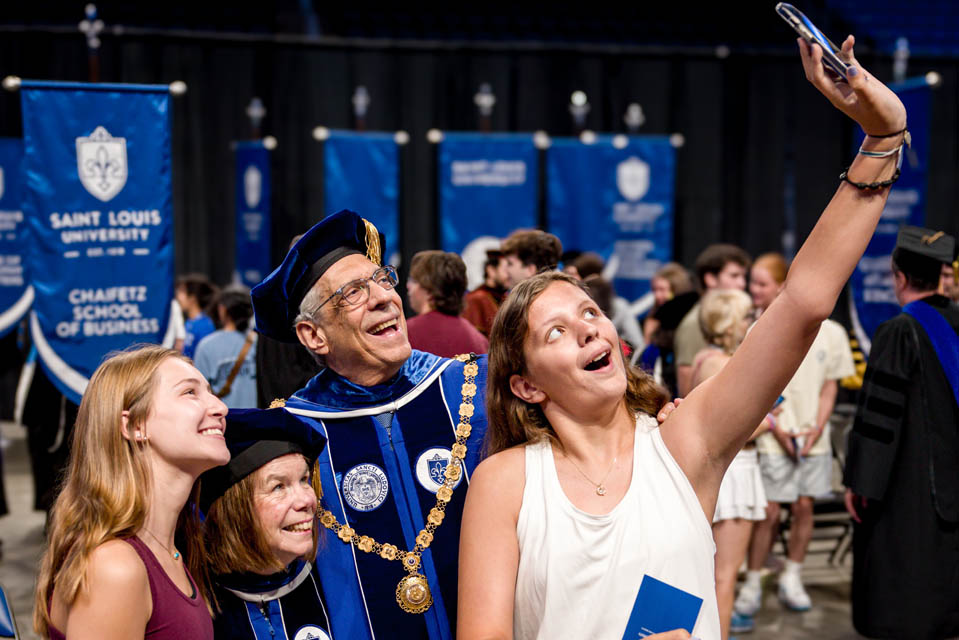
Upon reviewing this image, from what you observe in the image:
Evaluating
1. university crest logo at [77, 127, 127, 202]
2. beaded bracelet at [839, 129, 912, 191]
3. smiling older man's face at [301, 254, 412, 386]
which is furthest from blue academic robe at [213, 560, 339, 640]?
university crest logo at [77, 127, 127, 202]

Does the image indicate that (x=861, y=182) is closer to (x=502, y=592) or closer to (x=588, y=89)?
(x=502, y=592)

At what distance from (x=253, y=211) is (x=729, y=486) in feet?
18.9

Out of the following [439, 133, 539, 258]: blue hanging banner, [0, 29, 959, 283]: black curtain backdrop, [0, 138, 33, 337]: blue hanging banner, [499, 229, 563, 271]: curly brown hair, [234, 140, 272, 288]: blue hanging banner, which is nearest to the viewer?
[499, 229, 563, 271]: curly brown hair

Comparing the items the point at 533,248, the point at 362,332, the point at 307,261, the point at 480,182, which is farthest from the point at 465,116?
the point at 362,332

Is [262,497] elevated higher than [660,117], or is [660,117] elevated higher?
[660,117]

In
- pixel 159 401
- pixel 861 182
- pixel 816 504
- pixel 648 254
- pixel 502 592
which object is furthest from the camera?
pixel 648 254

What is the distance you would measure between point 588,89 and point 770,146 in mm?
2025

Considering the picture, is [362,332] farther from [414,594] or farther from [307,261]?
[414,594]

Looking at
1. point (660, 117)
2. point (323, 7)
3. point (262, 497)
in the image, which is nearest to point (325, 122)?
point (323, 7)

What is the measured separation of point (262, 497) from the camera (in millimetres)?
1828

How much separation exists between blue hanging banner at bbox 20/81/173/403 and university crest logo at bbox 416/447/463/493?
8.66 feet

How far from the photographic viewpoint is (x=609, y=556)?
147 centimetres

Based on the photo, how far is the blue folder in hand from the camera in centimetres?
142

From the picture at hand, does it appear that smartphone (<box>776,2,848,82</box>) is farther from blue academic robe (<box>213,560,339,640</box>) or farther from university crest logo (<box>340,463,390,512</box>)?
blue academic robe (<box>213,560,339,640</box>)
